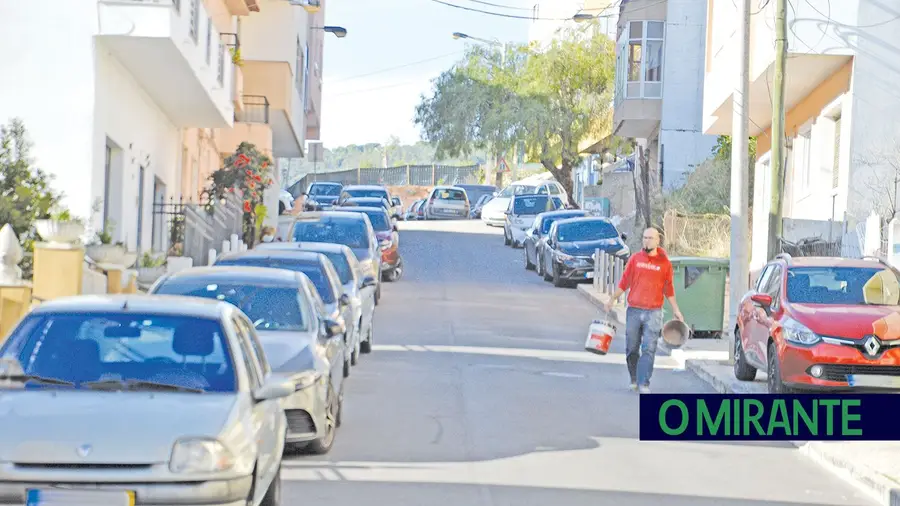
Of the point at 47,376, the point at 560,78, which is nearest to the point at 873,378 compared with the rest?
the point at 47,376

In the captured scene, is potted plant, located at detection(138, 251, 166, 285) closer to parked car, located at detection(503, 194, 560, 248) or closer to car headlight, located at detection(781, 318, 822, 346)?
car headlight, located at detection(781, 318, 822, 346)

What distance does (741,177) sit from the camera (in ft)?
65.8

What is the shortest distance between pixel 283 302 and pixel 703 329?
39.2 feet

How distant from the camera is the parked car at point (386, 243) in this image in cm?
3325

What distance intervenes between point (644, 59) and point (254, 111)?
13.5 metres

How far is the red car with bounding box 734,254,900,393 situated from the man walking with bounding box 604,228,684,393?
3.49 ft

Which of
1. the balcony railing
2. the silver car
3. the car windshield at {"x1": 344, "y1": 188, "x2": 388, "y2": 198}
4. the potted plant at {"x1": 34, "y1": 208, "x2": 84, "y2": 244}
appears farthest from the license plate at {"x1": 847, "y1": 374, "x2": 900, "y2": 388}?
the car windshield at {"x1": 344, "y1": 188, "x2": 388, "y2": 198}

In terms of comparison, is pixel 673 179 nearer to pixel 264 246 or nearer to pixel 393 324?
pixel 393 324

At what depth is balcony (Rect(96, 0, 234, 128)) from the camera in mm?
21141

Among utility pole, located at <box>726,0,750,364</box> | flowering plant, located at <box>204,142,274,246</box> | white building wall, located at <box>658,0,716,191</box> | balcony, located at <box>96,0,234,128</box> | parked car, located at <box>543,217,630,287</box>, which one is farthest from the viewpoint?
white building wall, located at <box>658,0,716,191</box>

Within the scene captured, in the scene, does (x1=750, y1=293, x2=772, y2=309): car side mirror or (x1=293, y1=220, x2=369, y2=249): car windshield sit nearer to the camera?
(x1=750, y1=293, x2=772, y2=309): car side mirror

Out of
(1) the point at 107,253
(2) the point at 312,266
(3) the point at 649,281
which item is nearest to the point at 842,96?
(3) the point at 649,281

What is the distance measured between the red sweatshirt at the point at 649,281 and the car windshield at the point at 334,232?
1066cm

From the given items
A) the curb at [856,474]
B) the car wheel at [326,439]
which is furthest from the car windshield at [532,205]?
the car wheel at [326,439]
